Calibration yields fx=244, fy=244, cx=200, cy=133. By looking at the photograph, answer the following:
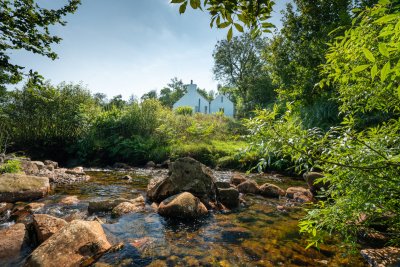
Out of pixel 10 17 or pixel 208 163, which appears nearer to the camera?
pixel 10 17

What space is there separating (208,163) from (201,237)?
11277 mm

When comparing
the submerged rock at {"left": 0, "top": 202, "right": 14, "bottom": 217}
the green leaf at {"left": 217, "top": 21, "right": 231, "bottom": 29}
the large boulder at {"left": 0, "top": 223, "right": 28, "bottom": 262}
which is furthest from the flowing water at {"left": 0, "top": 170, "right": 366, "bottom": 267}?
the green leaf at {"left": 217, "top": 21, "right": 231, "bottom": 29}

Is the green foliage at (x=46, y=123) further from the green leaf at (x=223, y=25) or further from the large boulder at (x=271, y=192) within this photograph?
the green leaf at (x=223, y=25)

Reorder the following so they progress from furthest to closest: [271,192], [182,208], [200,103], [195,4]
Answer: [200,103] → [271,192] → [182,208] → [195,4]

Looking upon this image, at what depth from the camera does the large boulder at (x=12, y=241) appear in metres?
4.04

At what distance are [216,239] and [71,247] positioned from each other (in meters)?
2.75

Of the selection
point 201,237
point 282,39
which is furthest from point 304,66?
point 201,237

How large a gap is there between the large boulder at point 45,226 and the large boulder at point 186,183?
3.26 meters

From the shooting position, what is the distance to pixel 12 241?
14.0 feet

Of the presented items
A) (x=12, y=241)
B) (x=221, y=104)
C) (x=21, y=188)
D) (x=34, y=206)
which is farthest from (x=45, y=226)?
(x=221, y=104)

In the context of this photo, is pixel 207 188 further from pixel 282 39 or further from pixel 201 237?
pixel 282 39

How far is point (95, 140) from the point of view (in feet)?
59.7

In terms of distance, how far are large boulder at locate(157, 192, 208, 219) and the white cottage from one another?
44.2 metres

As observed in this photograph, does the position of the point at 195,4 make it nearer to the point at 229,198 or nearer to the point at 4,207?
the point at 229,198
